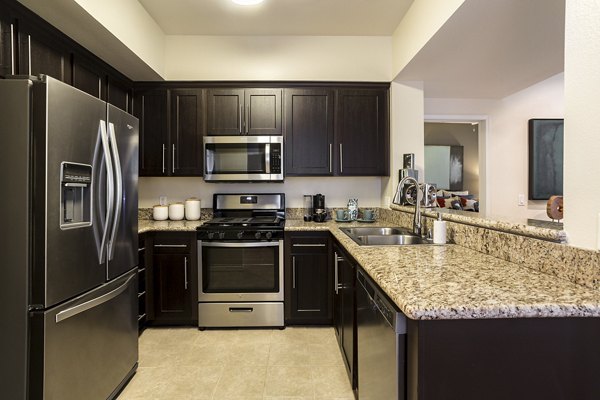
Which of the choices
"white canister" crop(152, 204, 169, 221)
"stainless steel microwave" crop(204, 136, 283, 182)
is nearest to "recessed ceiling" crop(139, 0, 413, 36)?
"stainless steel microwave" crop(204, 136, 283, 182)

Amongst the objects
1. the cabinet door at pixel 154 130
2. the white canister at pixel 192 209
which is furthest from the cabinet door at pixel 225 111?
the white canister at pixel 192 209

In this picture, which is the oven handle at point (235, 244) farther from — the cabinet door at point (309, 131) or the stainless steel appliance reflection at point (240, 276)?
the cabinet door at point (309, 131)

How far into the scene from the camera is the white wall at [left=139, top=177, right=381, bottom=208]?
3.41 metres

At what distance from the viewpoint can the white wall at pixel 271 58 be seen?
3.14 meters

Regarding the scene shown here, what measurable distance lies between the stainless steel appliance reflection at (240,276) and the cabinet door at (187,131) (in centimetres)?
71

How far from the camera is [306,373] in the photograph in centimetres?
214

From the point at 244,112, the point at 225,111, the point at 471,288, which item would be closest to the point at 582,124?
the point at 471,288

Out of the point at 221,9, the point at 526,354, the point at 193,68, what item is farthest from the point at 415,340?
the point at 193,68

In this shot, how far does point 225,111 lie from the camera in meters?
3.09

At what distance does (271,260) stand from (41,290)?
168cm

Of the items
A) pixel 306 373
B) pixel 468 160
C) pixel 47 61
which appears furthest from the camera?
pixel 468 160

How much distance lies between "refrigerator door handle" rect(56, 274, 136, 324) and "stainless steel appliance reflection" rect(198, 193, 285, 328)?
868 millimetres

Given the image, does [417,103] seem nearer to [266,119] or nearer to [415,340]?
[266,119]

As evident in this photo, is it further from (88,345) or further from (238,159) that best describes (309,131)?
(88,345)
